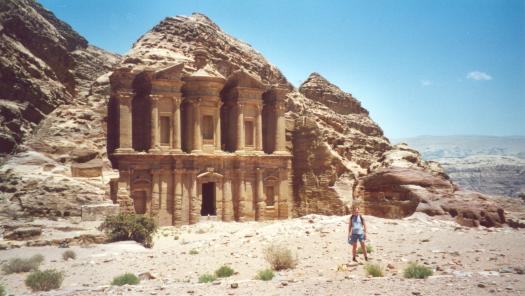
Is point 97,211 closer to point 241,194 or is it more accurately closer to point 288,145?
point 241,194

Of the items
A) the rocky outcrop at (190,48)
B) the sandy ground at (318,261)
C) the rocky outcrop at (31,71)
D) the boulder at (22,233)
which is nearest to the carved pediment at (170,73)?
the rocky outcrop at (190,48)

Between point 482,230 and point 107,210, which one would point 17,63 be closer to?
point 107,210

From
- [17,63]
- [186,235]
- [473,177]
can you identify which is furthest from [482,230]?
[473,177]

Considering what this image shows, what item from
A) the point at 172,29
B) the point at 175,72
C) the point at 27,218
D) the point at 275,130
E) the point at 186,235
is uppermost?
the point at 172,29

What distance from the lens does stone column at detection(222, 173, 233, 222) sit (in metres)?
30.2

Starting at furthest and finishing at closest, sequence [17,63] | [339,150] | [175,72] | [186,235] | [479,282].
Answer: [339,150]
[175,72]
[17,63]
[186,235]
[479,282]

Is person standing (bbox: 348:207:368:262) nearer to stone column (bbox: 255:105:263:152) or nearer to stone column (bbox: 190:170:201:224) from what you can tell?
stone column (bbox: 190:170:201:224)

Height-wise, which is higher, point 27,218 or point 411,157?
point 411,157

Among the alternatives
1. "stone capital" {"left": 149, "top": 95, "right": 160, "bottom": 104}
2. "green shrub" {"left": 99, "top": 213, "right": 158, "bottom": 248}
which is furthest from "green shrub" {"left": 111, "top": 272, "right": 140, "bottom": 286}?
"stone capital" {"left": 149, "top": 95, "right": 160, "bottom": 104}

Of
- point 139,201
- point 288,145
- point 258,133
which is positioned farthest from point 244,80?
point 139,201

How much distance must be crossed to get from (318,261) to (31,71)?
77.6ft

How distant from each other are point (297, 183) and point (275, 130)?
486 cm

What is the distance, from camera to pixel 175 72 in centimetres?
2905

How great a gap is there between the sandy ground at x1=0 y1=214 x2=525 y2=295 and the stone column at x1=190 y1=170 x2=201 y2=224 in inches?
378
